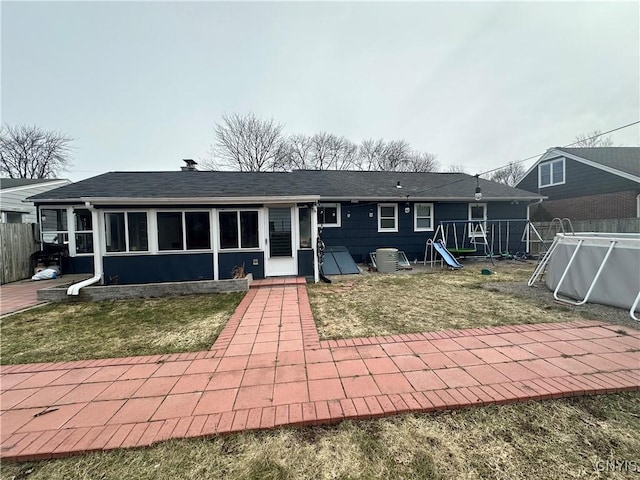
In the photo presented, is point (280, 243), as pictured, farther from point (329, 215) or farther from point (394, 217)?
point (394, 217)

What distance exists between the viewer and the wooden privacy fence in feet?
26.1

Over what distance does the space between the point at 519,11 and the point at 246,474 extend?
38.5 ft

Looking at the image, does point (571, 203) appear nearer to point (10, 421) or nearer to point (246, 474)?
point (246, 474)

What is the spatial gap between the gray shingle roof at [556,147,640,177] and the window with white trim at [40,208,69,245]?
23352 millimetres

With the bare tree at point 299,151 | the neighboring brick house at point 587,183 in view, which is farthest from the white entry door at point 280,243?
the bare tree at point 299,151

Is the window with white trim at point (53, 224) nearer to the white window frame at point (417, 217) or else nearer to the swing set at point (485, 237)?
the white window frame at point (417, 217)

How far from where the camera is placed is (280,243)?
7.57m

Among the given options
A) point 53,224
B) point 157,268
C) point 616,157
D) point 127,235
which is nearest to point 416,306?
point 157,268

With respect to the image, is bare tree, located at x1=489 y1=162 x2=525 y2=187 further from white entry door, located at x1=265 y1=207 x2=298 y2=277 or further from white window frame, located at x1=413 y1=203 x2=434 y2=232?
white entry door, located at x1=265 y1=207 x2=298 y2=277

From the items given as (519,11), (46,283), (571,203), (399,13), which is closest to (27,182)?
(46,283)

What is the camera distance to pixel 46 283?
25.5ft

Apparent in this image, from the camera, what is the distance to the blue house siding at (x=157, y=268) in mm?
6815

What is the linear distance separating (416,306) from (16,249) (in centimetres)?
1175

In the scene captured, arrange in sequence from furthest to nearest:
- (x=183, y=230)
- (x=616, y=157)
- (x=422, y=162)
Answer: (x=422, y=162)
(x=616, y=157)
(x=183, y=230)
